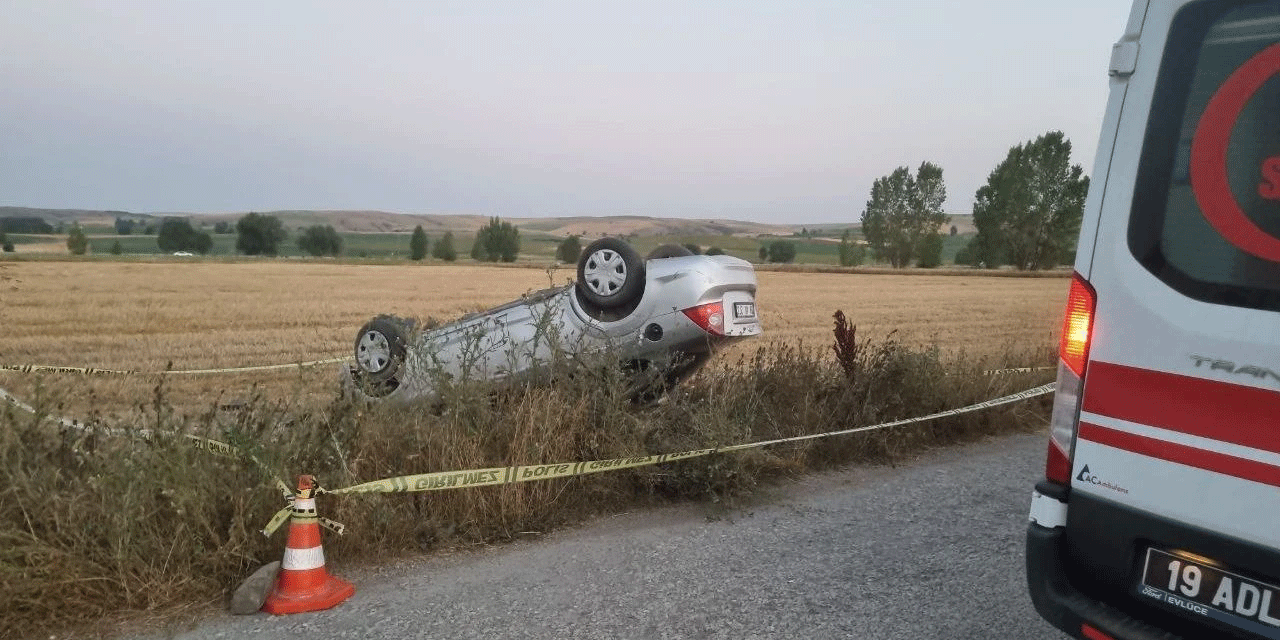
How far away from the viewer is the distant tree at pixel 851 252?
52812 mm

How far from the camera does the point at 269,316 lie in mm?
17578

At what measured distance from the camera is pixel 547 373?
19.3 ft

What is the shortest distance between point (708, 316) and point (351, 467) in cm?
268

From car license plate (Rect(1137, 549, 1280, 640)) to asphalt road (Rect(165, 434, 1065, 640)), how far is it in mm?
1207

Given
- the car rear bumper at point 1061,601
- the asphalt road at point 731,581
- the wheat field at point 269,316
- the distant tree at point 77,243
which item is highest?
→ the car rear bumper at point 1061,601

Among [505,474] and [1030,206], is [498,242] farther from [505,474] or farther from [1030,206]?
[505,474]

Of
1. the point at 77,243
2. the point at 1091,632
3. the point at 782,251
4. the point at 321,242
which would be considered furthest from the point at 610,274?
the point at 321,242

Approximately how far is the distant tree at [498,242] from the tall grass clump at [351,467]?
46.6 metres

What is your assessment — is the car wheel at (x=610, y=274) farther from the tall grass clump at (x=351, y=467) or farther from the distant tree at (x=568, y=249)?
the distant tree at (x=568, y=249)

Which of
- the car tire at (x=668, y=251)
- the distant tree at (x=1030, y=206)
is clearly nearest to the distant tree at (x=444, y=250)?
the distant tree at (x=1030, y=206)

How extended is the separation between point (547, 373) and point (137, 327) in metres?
12.3

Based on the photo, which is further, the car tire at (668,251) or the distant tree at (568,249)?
the distant tree at (568,249)

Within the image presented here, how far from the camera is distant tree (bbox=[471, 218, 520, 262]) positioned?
52469 millimetres

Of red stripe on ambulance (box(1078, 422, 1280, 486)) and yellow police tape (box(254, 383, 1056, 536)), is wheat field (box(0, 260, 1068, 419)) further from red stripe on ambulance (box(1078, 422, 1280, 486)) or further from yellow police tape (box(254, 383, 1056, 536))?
red stripe on ambulance (box(1078, 422, 1280, 486))
